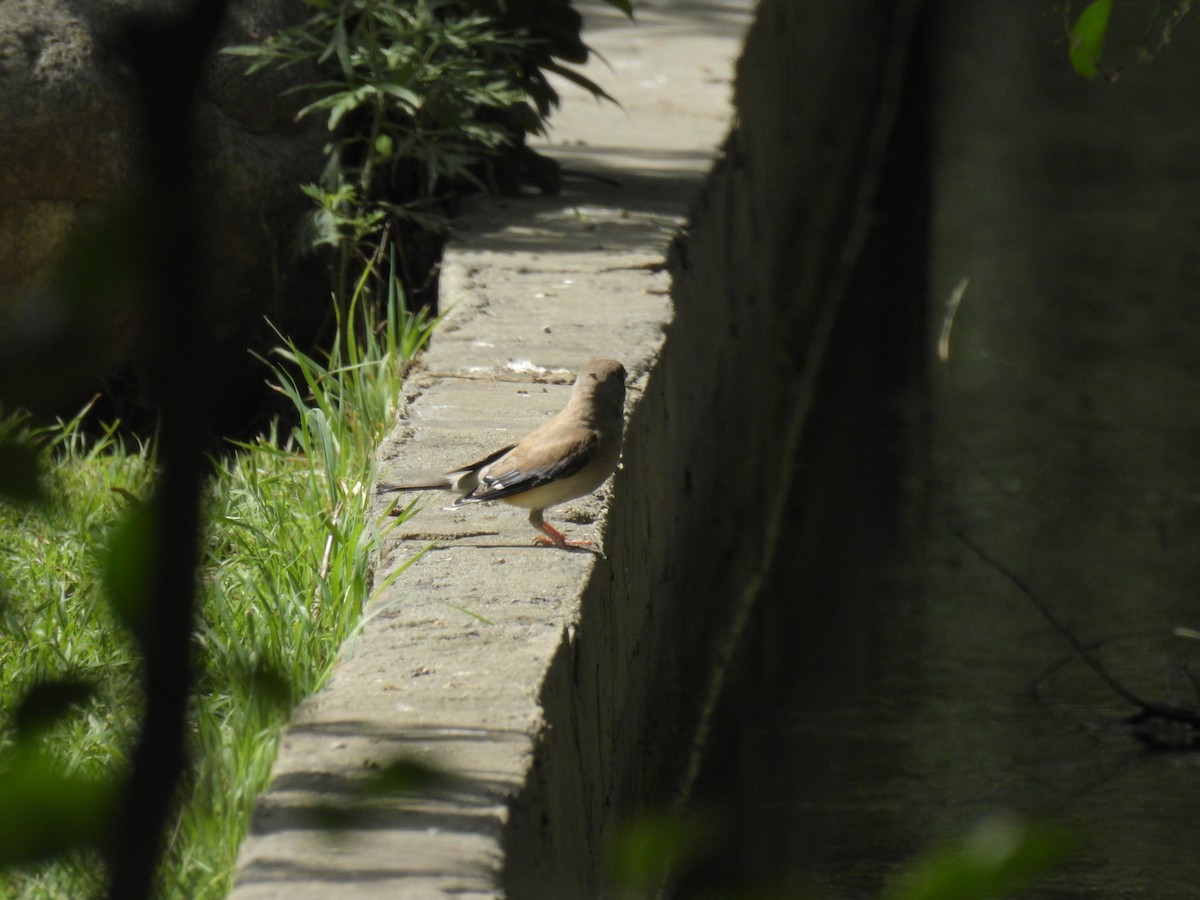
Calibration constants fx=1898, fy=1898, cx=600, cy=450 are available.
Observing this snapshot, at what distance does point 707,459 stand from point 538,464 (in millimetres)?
2435

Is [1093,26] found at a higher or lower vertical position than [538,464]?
higher

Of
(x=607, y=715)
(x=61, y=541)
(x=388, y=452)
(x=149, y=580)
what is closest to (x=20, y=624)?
(x=61, y=541)

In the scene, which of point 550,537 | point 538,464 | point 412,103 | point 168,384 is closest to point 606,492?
point 550,537

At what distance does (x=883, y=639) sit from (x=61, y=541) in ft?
9.31

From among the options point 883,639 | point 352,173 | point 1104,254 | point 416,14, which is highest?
point 416,14

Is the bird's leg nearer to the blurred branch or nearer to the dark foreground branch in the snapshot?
the dark foreground branch

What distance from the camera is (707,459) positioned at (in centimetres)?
582

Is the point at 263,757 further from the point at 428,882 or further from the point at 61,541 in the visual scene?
the point at 61,541

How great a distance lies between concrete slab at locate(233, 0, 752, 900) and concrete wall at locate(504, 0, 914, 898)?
73 millimetres

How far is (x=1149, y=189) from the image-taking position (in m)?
10.3

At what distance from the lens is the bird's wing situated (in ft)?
11.2

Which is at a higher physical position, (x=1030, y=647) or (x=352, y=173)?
(x=352, y=173)

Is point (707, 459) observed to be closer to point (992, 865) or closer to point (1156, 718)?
point (1156, 718)

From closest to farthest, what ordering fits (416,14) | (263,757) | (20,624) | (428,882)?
(428,882), (263,757), (20,624), (416,14)
